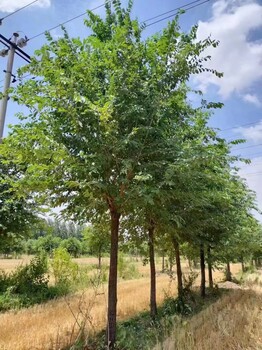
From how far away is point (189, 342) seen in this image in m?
5.66

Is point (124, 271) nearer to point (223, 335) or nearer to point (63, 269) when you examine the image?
point (63, 269)

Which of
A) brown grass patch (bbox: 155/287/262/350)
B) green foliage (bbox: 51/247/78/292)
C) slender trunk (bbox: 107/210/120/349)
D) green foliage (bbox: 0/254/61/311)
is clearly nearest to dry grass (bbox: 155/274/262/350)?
brown grass patch (bbox: 155/287/262/350)

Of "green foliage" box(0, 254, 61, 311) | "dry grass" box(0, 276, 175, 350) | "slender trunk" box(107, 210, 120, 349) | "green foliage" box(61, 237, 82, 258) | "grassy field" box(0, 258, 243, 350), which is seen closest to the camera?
"slender trunk" box(107, 210, 120, 349)

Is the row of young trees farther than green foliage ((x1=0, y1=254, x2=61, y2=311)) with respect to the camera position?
No

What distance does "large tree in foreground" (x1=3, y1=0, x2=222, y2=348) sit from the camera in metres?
5.39

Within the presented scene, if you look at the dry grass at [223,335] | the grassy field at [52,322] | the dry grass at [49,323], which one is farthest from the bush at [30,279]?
the dry grass at [223,335]

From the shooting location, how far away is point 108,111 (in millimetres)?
5102

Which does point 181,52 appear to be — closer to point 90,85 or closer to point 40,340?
point 90,85

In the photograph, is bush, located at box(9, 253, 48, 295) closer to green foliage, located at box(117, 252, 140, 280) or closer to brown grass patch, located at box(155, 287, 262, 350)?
brown grass patch, located at box(155, 287, 262, 350)

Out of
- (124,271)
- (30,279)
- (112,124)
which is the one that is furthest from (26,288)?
(124,271)

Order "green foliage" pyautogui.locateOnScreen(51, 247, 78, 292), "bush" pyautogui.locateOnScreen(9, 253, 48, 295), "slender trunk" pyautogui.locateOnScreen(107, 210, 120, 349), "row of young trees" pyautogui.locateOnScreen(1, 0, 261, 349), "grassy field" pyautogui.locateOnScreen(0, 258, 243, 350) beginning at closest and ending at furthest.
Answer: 1. "row of young trees" pyautogui.locateOnScreen(1, 0, 261, 349)
2. "slender trunk" pyautogui.locateOnScreen(107, 210, 120, 349)
3. "grassy field" pyautogui.locateOnScreen(0, 258, 243, 350)
4. "bush" pyautogui.locateOnScreen(9, 253, 48, 295)
5. "green foliage" pyautogui.locateOnScreen(51, 247, 78, 292)

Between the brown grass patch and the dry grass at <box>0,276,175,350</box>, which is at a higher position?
the brown grass patch

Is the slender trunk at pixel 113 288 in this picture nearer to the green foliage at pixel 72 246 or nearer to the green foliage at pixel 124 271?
the green foliage at pixel 124 271

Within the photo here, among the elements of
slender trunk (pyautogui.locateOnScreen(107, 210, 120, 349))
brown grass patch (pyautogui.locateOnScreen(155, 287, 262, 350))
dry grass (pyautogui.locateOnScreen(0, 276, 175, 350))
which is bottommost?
dry grass (pyautogui.locateOnScreen(0, 276, 175, 350))
